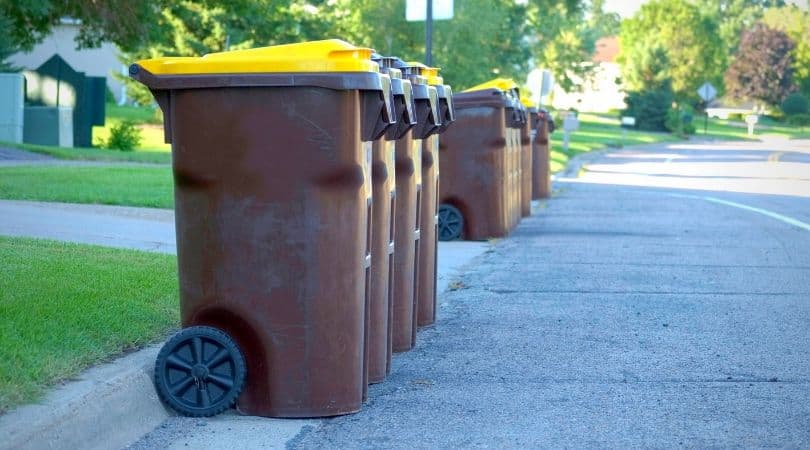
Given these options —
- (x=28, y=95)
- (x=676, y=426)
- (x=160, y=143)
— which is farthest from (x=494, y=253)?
(x=160, y=143)

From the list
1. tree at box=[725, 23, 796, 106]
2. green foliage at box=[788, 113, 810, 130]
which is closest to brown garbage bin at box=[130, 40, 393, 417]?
green foliage at box=[788, 113, 810, 130]

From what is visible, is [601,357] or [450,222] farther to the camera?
[450,222]

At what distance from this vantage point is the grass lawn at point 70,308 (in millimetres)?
5785

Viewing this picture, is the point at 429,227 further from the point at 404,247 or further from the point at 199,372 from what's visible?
the point at 199,372

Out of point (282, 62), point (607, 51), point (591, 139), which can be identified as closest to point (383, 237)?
point (282, 62)

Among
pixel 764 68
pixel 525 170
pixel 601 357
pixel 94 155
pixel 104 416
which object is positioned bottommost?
pixel 601 357

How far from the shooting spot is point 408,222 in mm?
7852

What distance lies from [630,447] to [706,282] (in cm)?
591

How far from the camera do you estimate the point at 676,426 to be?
6055 mm

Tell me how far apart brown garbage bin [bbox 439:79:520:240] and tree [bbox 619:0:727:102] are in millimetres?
65914

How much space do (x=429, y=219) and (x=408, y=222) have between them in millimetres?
847

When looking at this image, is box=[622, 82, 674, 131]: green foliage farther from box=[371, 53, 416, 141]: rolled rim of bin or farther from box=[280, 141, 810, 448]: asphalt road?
box=[371, 53, 416, 141]: rolled rim of bin

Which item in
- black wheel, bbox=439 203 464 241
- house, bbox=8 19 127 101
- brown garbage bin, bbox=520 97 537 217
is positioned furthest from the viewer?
house, bbox=8 19 127 101

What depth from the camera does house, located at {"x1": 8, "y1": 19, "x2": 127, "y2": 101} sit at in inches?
2084
